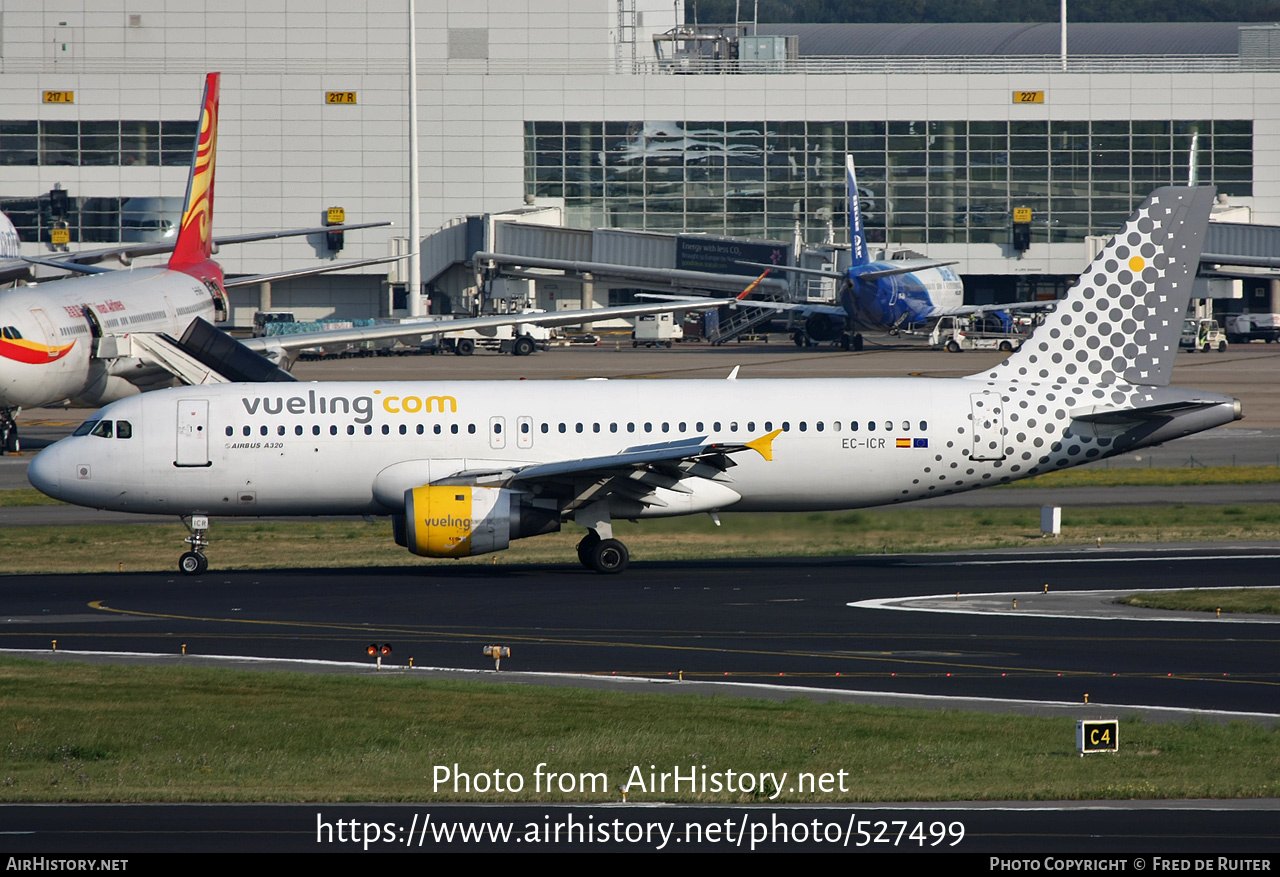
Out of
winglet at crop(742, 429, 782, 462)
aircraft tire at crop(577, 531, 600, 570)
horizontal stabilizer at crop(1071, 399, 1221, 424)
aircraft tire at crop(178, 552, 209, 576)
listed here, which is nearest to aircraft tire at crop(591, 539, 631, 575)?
aircraft tire at crop(577, 531, 600, 570)

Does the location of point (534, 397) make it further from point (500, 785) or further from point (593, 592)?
point (500, 785)

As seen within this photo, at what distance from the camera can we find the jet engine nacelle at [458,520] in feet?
99.9

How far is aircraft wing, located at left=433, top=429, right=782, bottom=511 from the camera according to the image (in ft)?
100

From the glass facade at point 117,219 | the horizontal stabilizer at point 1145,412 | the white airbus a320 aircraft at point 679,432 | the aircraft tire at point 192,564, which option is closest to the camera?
the horizontal stabilizer at point 1145,412

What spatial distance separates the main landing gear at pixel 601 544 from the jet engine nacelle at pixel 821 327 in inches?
2801

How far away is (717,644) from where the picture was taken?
80.7ft

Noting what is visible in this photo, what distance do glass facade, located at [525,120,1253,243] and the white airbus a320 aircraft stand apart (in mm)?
89065

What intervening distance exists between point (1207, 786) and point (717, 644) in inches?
409

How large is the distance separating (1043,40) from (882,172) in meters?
58.5

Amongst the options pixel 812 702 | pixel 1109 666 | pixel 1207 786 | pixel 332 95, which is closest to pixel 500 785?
pixel 812 702

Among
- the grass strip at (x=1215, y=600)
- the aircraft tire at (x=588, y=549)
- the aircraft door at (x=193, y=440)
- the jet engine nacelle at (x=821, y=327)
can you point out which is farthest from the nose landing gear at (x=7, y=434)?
the jet engine nacelle at (x=821, y=327)

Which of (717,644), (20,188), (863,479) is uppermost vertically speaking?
(20,188)

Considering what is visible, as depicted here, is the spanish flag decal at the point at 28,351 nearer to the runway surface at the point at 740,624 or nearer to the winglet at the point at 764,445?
the runway surface at the point at 740,624

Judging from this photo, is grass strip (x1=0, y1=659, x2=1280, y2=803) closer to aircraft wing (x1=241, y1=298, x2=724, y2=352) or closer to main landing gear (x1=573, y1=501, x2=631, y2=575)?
main landing gear (x1=573, y1=501, x2=631, y2=575)
